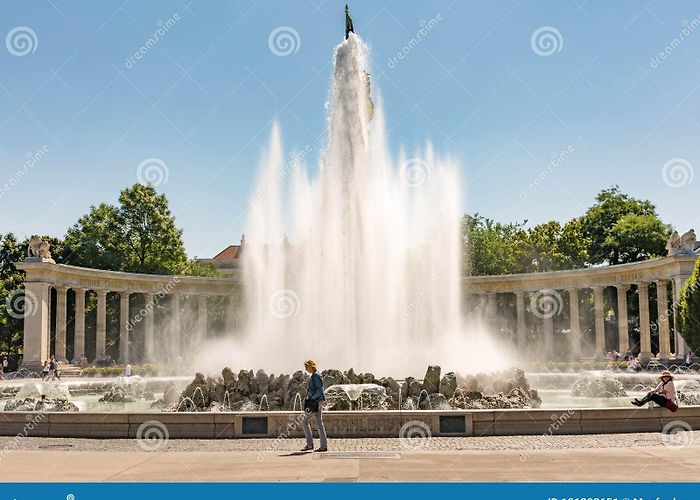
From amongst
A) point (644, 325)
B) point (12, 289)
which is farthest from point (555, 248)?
point (12, 289)

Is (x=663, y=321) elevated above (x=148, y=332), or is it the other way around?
(x=663, y=321)

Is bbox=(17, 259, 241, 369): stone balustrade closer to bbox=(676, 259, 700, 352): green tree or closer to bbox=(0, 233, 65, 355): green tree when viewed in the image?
bbox=(0, 233, 65, 355): green tree

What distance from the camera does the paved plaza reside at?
14711 mm

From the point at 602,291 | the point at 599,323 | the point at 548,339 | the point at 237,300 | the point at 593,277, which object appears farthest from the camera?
the point at 237,300

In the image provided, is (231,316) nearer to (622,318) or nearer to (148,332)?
(148,332)

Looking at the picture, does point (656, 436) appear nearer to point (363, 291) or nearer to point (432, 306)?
point (363, 291)

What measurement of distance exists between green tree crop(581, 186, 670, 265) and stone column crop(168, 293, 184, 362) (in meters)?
54.3

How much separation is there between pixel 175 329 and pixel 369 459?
7162 centimetres

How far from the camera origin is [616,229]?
97188 millimetres

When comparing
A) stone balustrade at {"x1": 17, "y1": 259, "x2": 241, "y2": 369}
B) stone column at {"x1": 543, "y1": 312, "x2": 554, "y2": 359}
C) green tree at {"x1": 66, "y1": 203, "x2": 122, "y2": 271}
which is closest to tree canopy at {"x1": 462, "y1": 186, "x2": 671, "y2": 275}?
stone column at {"x1": 543, "y1": 312, "x2": 554, "y2": 359}

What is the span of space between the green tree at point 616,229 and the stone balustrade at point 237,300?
17.6 ft

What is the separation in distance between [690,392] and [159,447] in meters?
22.3

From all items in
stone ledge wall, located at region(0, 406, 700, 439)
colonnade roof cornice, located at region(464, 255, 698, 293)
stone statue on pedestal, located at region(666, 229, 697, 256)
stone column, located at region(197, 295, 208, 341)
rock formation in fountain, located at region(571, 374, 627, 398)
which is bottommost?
rock formation in fountain, located at region(571, 374, 627, 398)

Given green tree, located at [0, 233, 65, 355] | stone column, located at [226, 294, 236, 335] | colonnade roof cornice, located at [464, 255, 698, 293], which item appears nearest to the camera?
colonnade roof cornice, located at [464, 255, 698, 293]
